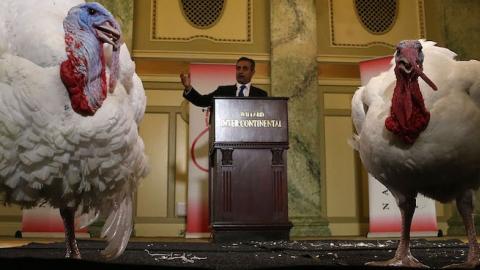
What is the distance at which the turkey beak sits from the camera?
6.14 ft

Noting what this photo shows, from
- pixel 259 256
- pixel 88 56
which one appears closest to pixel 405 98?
pixel 259 256

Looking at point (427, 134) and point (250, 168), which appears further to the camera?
point (250, 168)

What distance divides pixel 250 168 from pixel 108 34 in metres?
2.60

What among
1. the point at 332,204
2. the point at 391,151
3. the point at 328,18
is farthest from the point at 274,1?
the point at 391,151

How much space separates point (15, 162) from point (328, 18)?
571cm

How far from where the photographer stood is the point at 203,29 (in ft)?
22.0

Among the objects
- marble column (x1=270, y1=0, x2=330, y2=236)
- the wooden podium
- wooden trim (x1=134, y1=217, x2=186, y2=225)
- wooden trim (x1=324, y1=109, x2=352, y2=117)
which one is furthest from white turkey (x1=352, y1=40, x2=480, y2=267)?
wooden trim (x1=324, y1=109, x2=352, y2=117)

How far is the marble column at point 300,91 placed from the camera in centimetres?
615

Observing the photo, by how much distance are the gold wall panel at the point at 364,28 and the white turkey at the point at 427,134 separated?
4582 mm

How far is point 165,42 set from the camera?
6.64 m

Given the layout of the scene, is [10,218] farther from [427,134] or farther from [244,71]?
[427,134]

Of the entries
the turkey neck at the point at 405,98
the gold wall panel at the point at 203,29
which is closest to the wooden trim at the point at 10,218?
the gold wall panel at the point at 203,29

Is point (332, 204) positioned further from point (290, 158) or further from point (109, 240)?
point (109, 240)

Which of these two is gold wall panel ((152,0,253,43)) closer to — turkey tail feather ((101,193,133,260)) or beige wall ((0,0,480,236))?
beige wall ((0,0,480,236))
